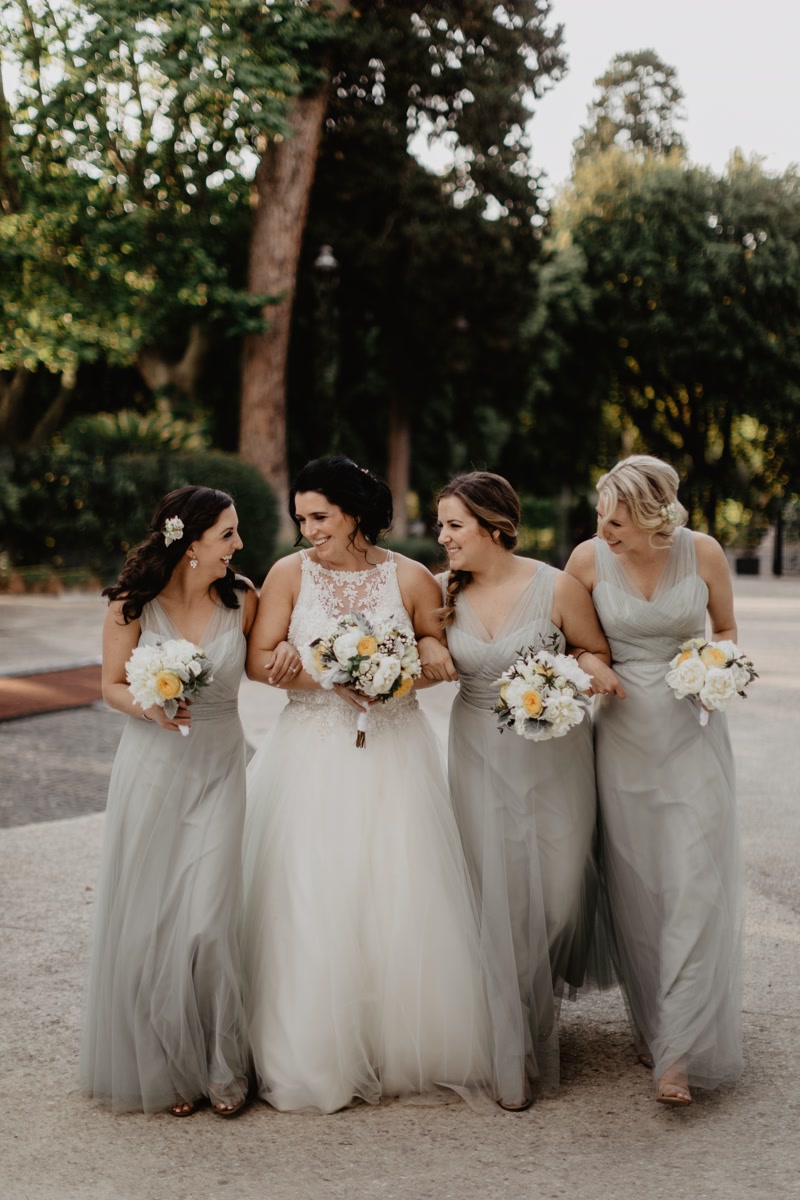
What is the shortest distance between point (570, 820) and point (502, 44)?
2370 centimetres

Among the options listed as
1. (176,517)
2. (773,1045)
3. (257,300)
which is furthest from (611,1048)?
(257,300)

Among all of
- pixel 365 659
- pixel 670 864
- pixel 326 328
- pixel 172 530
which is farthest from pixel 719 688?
pixel 326 328

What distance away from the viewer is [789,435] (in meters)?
36.6

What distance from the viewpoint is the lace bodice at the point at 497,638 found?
13.0 ft

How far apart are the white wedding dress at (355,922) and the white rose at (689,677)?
863 millimetres

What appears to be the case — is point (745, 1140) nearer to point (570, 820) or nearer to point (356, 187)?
point (570, 820)

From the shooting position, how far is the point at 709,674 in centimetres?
376

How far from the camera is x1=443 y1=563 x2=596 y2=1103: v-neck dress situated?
12.6 feet

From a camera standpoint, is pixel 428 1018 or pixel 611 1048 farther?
pixel 611 1048

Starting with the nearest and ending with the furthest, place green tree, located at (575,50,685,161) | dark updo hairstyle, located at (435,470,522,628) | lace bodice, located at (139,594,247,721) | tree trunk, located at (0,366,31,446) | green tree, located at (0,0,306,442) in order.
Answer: lace bodice, located at (139,594,247,721)
dark updo hairstyle, located at (435,470,522,628)
green tree, located at (0,0,306,442)
tree trunk, located at (0,366,31,446)
green tree, located at (575,50,685,161)

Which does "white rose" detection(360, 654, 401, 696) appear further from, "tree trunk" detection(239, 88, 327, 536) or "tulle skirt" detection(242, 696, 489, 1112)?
"tree trunk" detection(239, 88, 327, 536)

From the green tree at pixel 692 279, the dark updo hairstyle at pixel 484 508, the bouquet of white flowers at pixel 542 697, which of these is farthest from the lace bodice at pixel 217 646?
the green tree at pixel 692 279

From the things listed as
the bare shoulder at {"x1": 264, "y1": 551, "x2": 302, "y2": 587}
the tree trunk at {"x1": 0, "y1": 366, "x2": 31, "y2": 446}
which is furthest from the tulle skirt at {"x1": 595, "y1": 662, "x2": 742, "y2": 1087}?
the tree trunk at {"x1": 0, "y1": 366, "x2": 31, "y2": 446}

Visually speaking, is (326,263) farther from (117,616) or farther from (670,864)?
(670,864)
